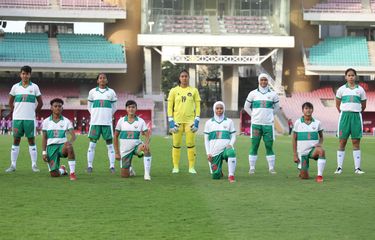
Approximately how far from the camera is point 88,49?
2183 inches

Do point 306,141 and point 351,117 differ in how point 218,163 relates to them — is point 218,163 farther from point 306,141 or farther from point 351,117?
point 351,117

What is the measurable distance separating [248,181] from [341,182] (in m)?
1.52

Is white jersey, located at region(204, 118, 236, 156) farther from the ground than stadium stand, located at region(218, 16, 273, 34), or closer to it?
closer to it

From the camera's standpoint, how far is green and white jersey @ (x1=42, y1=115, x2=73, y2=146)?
13.8 m

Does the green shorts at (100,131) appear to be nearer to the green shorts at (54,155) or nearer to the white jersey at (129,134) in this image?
the white jersey at (129,134)

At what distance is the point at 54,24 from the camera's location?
2322 inches

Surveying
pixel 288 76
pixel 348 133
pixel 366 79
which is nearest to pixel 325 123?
pixel 288 76

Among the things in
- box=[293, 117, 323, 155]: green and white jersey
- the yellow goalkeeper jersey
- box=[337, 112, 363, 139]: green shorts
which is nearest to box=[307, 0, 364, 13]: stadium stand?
box=[337, 112, 363, 139]: green shorts

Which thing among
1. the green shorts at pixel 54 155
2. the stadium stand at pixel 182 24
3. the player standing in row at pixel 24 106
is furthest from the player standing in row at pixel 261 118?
the stadium stand at pixel 182 24

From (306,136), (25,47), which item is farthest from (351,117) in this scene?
(25,47)

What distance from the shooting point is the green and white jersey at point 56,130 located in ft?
45.4

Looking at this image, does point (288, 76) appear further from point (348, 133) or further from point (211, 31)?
point (348, 133)

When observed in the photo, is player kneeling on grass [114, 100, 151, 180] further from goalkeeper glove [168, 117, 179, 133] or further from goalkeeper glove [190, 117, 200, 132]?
goalkeeper glove [190, 117, 200, 132]

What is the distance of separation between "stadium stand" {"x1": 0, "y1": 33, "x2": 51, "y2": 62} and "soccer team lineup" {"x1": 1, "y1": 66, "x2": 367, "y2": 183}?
39.1 metres
